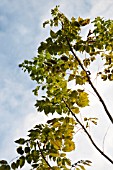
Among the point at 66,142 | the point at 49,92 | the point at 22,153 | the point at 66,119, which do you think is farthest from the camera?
the point at 49,92

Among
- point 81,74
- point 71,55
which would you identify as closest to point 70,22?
point 71,55

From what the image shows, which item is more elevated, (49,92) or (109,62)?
(109,62)

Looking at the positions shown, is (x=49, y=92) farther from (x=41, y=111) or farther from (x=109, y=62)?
(x=109, y=62)

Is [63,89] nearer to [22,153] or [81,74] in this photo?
[81,74]

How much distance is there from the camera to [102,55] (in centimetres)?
466

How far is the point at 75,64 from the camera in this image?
4.27 meters

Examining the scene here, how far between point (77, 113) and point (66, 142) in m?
0.52

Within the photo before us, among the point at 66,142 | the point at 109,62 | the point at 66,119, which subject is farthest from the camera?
the point at 109,62

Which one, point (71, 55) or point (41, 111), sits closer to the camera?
point (41, 111)

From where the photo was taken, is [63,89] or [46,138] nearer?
[46,138]

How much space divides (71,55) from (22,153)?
5.44 feet

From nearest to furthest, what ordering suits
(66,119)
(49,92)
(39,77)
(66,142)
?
1. (66,142)
2. (66,119)
3. (49,92)
4. (39,77)

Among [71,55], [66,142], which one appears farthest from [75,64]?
[66,142]

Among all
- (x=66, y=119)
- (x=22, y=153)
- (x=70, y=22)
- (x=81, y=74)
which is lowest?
(x=22, y=153)
